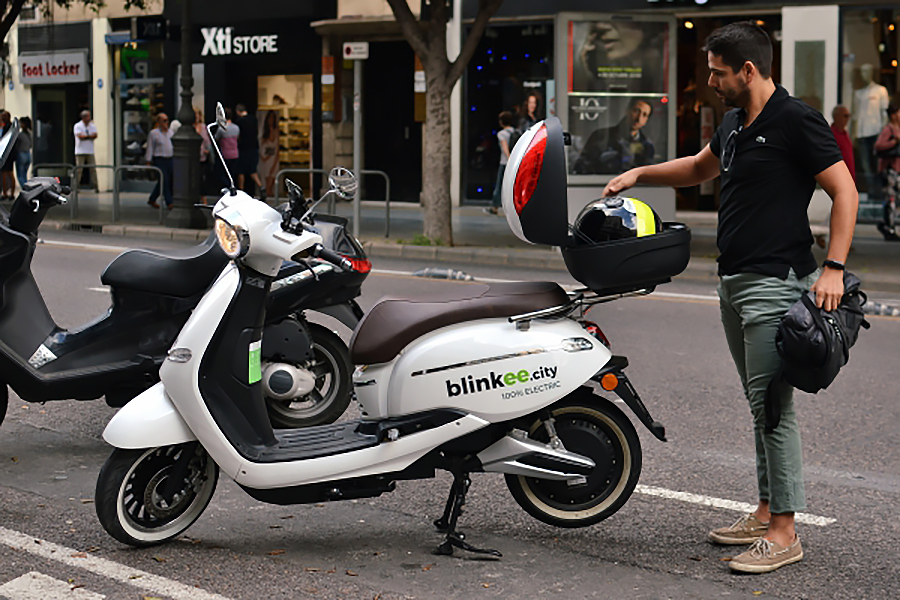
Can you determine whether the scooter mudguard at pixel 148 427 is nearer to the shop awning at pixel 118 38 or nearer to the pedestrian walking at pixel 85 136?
the pedestrian walking at pixel 85 136

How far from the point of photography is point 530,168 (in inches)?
173

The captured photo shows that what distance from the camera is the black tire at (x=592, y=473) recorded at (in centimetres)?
464

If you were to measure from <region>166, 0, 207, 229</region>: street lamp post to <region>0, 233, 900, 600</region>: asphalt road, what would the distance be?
12.2 m

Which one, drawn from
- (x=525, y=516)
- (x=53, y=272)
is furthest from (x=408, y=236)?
(x=525, y=516)

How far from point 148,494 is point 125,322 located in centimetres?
159

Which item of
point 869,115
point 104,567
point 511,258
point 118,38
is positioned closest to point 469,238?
point 511,258

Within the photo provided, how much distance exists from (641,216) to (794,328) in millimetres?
703

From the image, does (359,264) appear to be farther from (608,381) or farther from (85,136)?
(85,136)

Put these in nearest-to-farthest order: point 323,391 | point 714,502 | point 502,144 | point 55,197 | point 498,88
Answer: point 714,502
point 55,197
point 323,391
point 502,144
point 498,88

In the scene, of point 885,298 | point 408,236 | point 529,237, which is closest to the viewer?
point 529,237

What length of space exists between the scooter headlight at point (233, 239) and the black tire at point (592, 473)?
122 centimetres

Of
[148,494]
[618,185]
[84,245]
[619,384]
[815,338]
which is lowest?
[148,494]

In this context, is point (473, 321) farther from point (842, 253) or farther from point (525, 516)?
point (842, 253)

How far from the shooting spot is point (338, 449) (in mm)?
4531
